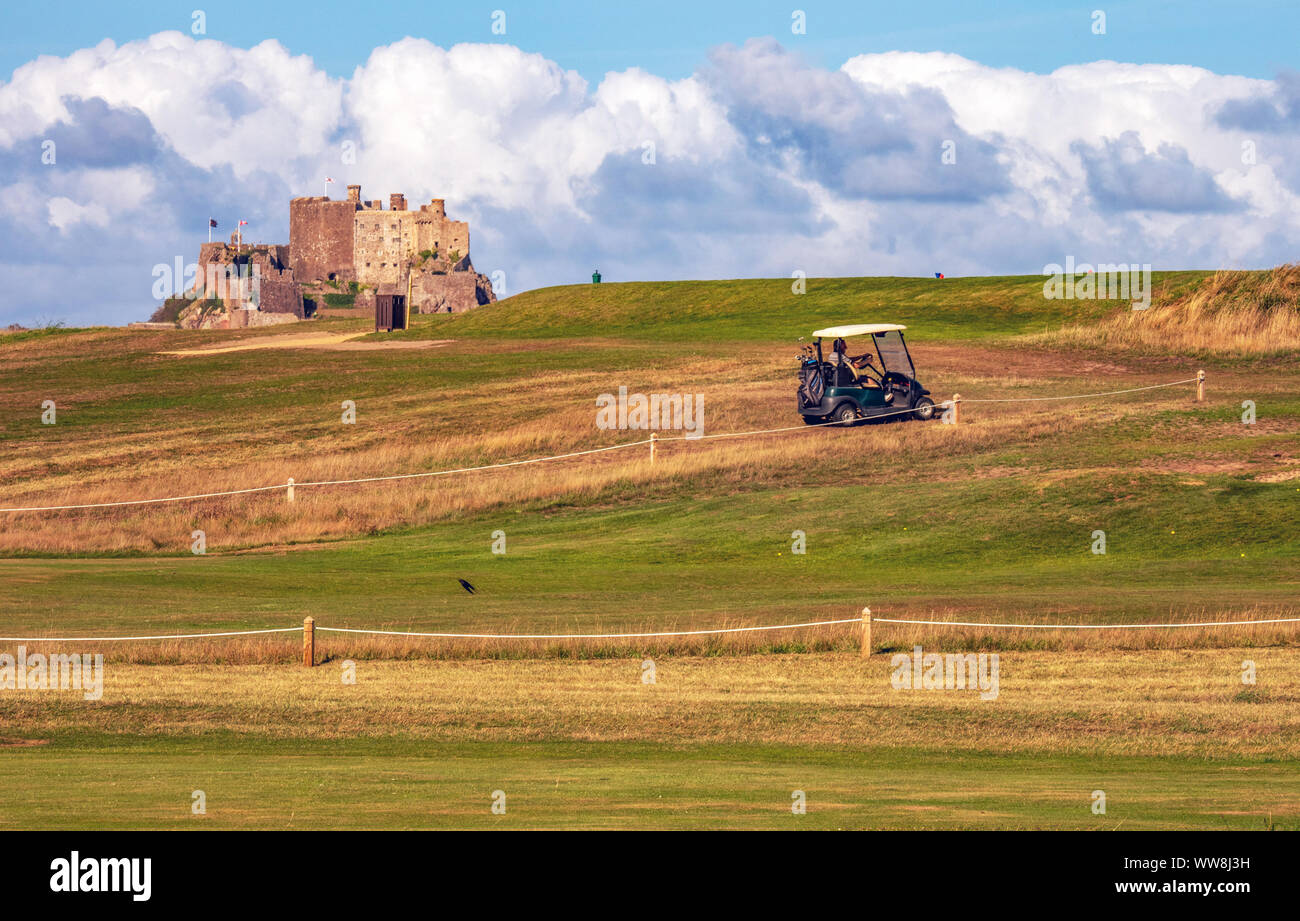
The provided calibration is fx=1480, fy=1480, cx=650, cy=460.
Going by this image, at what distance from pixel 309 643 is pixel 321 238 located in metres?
149

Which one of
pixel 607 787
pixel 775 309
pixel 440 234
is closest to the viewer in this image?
pixel 607 787

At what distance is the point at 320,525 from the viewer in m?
37.3

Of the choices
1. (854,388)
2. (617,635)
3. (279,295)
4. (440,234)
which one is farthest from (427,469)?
(440,234)

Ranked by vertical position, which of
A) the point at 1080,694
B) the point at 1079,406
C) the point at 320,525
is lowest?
the point at 1080,694

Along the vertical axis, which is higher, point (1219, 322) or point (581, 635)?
point (1219, 322)

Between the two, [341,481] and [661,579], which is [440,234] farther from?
[661,579]

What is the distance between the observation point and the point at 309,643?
72.1ft

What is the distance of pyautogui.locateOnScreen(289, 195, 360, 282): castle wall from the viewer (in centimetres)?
16375

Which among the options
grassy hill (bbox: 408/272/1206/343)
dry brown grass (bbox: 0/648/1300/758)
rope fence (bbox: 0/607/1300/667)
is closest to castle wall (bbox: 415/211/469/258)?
grassy hill (bbox: 408/272/1206/343)

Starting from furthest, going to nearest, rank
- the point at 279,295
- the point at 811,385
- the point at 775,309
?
1. the point at 279,295
2. the point at 775,309
3. the point at 811,385

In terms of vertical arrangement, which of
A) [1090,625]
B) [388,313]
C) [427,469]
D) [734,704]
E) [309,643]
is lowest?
[734,704]
